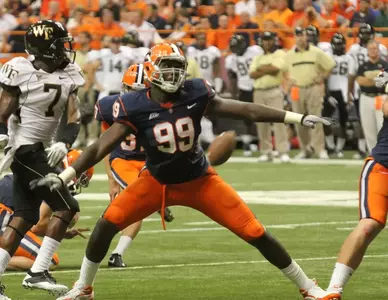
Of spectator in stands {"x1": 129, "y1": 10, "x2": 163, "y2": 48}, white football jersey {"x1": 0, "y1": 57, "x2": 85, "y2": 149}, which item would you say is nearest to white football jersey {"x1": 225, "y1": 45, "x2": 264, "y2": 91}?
spectator in stands {"x1": 129, "y1": 10, "x2": 163, "y2": 48}

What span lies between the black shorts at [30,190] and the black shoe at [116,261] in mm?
1272

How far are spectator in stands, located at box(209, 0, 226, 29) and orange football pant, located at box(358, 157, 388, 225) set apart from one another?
1569 cm

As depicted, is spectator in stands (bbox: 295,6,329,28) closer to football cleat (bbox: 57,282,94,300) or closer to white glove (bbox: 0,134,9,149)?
white glove (bbox: 0,134,9,149)

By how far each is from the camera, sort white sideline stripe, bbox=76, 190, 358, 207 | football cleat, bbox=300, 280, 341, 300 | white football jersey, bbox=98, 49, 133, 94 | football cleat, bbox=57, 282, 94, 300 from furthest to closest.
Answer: white football jersey, bbox=98, 49, 133, 94, white sideline stripe, bbox=76, 190, 358, 207, football cleat, bbox=57, 282, 94, 300, football cleat, bbox=300, 280, 341, 300

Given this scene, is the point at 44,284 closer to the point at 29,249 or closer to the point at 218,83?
the point at 29,249

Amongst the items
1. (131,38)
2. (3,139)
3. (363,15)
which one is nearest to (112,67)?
(131,38)

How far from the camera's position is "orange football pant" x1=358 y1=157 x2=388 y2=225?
7297mm

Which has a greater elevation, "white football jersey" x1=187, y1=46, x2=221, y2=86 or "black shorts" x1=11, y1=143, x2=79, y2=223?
"black shorts" x1=11, y1=143, x2=79, y2=223

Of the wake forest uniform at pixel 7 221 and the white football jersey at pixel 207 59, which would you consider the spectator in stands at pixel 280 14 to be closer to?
the white football jersey at pixel 207 59

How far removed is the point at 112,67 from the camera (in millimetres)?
21641

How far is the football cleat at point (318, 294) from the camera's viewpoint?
23.7ft

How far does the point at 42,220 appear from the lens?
9383 millimetres

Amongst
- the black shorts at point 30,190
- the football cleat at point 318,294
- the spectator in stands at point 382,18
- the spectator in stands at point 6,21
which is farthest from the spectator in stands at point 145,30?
the football cleat at point 318,294

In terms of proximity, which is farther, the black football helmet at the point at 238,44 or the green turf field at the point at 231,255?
the black football helmet at the point at 238,44
